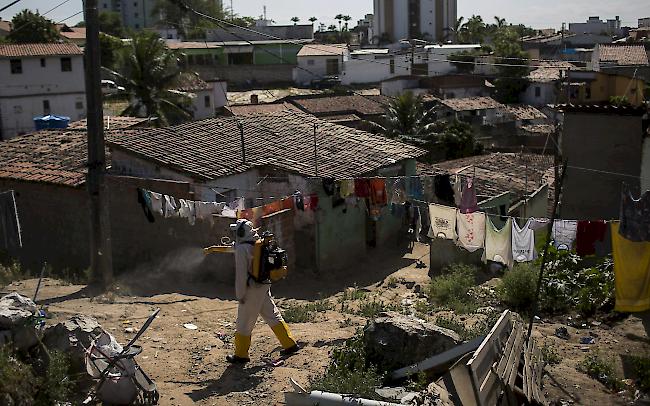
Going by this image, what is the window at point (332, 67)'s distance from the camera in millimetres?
57344

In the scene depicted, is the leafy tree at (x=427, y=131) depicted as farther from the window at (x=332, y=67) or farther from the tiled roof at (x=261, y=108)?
the window at (x=332, y=67)

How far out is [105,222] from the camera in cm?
1161

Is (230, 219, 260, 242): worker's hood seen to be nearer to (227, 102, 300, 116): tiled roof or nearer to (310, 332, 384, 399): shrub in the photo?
(310, 332, 384, 399): shrub

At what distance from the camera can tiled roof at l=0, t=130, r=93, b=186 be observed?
15209 mm

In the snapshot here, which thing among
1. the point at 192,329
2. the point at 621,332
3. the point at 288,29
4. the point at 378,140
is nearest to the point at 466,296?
the point at 621,332

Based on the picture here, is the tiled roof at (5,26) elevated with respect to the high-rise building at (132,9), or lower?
lower

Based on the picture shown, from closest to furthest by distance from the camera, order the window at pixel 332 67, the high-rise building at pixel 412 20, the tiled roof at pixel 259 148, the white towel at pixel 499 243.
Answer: the white towel at pixel 499 243 < the tiled roof at pixel 259 148 < the window at pixel 332 67 < the high-rise building at pixel 412 20

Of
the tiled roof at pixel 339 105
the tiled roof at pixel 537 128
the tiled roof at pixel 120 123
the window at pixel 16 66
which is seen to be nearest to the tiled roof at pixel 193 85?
the tiled roof at pixel 339 105

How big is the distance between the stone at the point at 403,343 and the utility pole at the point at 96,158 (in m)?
5.98

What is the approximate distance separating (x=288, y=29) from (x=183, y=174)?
6203cm

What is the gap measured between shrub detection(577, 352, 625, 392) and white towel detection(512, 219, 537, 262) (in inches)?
142

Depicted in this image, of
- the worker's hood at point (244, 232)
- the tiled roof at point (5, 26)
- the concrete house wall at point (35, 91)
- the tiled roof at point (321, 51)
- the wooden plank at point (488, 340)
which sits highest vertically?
the tiled roof at point (5, 26)

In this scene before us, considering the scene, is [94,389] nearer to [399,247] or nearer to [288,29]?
[399,247]

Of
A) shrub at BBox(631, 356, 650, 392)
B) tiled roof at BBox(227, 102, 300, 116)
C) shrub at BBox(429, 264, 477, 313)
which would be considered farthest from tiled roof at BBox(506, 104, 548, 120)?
shrub at BBox(631, 356, 650, 392)
